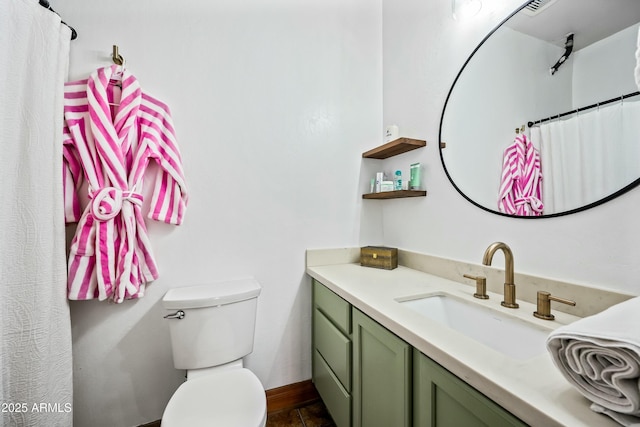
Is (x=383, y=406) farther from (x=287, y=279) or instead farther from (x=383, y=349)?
(x=287, y=279)

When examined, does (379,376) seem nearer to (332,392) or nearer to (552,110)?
(332,392)

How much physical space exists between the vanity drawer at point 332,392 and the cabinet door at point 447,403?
0.47m

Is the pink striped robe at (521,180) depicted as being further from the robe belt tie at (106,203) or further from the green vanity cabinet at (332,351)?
the robe belt tie at (106,203)

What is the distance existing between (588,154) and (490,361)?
727mm

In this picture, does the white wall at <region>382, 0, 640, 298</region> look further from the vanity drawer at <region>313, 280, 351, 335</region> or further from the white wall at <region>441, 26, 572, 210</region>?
the vanity drawer at <region>313, 280, 351, 335</region>

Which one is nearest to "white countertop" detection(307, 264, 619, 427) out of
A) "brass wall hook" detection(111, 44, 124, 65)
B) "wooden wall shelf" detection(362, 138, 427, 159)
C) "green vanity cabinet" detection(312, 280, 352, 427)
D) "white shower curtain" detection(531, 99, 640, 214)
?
"green vanity cabinet" detection(312, 280, 352, 427)

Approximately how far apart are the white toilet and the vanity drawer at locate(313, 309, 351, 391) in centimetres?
36

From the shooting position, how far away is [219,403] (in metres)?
0.91

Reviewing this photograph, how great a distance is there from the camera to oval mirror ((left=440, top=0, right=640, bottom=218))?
70 centimetres

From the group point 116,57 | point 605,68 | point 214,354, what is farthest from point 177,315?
point 605,68

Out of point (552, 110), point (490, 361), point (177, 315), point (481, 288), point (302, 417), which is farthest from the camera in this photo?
point (302, 417)

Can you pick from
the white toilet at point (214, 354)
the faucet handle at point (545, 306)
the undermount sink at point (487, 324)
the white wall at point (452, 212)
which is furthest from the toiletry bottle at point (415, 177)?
the white toilet at point (214, 354)

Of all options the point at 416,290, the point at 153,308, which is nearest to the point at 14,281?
the point at 153,308

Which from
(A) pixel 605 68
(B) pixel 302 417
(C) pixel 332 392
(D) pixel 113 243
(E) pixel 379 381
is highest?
(A) pixel 605 68
